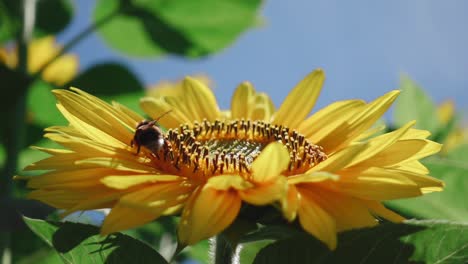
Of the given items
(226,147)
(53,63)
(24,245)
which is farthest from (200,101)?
(53,63)

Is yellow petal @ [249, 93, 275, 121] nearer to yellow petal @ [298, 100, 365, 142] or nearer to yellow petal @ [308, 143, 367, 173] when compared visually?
yellow petal @ [298, 100, 365, 142]

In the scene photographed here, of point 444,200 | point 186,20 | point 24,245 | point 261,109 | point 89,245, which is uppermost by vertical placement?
point 186,20

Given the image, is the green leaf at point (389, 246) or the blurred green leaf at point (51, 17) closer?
the green leaf at point (389, 246)

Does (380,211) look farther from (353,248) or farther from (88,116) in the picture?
(88,116)

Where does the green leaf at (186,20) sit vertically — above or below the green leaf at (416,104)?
above

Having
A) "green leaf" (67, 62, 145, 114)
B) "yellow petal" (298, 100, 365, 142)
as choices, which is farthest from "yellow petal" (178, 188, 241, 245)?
"green leaf" (67, 62, 145, 114)

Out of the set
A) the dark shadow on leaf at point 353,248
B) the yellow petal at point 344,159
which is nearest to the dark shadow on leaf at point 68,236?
the dark shadow on leaf at point 353,248

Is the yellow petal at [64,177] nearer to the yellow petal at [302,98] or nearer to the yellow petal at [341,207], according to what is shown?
the yellow petal at [341,207]

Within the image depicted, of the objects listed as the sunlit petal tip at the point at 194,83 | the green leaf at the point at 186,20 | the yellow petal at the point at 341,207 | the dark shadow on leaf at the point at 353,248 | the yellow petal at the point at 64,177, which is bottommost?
the dark shadow on leaf at the point at 353,248
